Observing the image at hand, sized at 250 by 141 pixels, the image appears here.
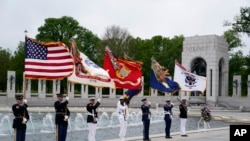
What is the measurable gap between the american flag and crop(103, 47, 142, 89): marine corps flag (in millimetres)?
3267

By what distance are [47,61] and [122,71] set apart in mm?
4304

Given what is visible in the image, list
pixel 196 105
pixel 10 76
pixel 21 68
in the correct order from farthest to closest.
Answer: pixel 21 68, pixel 196 105, pixel 10 76

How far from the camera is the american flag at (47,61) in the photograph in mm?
13266

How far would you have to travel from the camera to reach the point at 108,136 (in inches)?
805

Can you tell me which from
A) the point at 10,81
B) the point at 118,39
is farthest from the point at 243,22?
the point at 118,39

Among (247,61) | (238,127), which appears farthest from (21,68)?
(238,127)

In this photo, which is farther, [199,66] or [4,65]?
[4,65]

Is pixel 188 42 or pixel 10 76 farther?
pixel 188 42

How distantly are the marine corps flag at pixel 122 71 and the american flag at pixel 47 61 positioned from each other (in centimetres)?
327

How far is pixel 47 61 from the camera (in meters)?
13.5

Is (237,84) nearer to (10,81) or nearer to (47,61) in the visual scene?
(10,81)

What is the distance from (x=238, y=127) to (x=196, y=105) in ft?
147

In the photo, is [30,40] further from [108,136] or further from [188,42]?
[188,42]

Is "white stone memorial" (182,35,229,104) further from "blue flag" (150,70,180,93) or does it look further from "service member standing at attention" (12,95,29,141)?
"service member standing at attention" (12,95,29,141)
